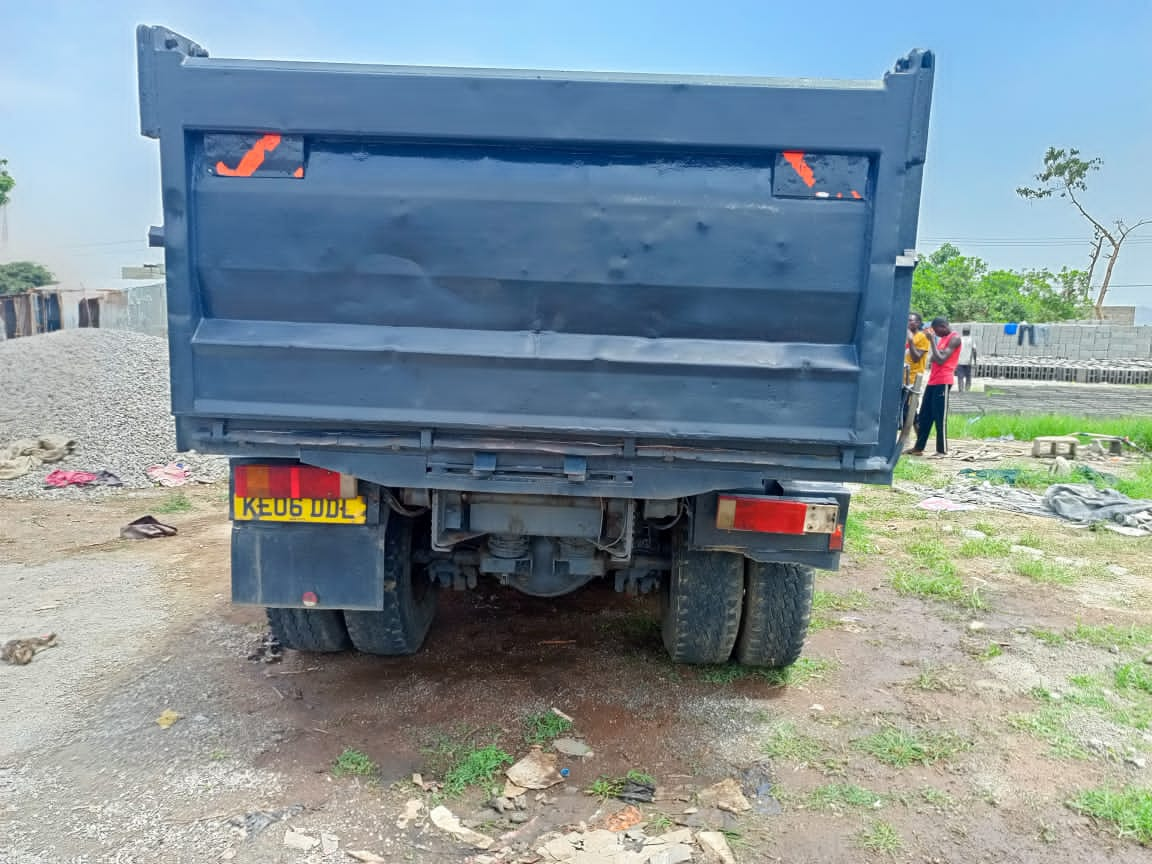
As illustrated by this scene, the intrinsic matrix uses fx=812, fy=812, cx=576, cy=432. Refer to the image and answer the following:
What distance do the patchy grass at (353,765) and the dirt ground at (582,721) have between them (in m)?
0.03

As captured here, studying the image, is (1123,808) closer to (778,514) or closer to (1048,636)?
(778,514)

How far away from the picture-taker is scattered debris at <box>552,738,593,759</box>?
10.6 ft

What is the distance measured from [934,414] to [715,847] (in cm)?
875

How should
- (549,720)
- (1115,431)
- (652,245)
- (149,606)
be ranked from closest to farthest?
Result: (652,245) < (549,720) < (149,606) < (1115,431)

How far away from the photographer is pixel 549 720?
3432mm

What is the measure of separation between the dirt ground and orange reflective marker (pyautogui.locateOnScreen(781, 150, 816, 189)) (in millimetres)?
2203

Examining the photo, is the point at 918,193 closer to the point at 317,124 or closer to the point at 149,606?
the point at 317,124

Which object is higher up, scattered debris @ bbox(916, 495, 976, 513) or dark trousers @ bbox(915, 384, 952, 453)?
dark trousers @ bbox(915, 384, 952, 453)

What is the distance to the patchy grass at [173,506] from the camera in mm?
7422

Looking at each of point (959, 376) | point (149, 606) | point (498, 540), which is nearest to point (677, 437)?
point (498, 540)

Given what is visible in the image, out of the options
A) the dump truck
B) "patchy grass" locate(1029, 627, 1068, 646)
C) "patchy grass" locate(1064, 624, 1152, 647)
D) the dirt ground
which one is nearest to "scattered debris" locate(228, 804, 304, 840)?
the dirt ground

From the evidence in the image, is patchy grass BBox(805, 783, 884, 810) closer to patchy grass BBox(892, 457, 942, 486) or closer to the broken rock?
the broken rock

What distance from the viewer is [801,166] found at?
2752mm

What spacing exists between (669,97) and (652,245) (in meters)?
0.49
